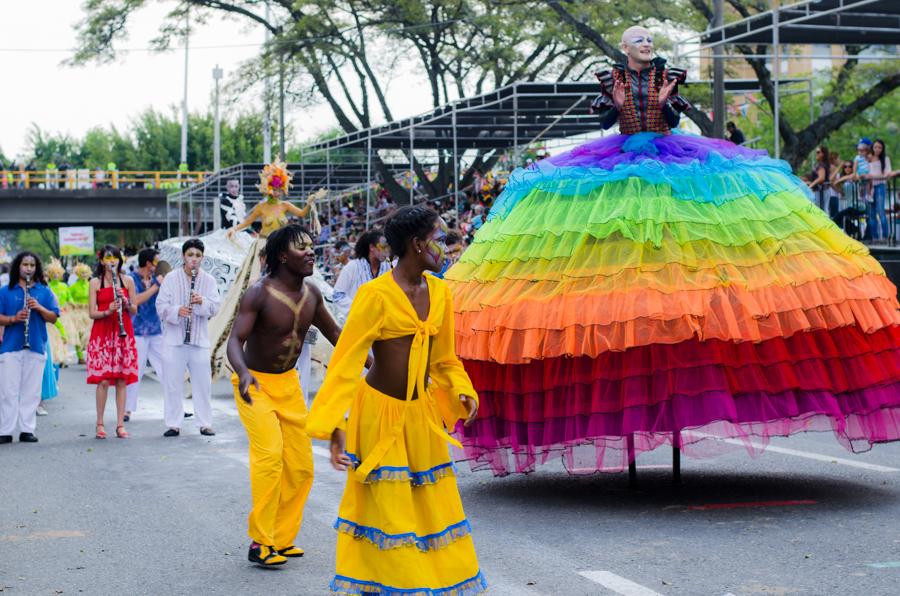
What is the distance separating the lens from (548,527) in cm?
797

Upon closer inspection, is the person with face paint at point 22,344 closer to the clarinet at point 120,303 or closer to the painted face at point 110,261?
the clarinet at point 120,303

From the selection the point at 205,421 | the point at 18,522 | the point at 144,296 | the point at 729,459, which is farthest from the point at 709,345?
the point at 144,296

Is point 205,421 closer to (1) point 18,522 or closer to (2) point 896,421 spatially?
(1) point 18,522

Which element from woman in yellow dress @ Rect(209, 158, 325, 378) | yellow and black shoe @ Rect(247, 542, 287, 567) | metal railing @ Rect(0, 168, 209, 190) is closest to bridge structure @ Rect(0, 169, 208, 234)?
metal railing @ Rect(0, 168, 209, 190)

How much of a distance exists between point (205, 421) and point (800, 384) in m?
6.90

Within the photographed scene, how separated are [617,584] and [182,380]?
25.5ft

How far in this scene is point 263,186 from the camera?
17.0m

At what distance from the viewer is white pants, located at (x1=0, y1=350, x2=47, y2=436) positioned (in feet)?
44.1

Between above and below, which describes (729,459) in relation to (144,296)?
below

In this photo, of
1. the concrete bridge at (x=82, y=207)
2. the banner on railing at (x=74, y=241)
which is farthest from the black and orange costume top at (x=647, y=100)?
the concrete bridge at (x=82, y=207)

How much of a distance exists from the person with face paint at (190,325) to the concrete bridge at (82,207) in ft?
169

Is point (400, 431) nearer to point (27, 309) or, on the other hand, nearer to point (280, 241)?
point (280, 241)

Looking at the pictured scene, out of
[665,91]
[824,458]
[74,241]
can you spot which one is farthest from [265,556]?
[74,241]

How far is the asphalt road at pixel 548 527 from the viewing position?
663 cm
